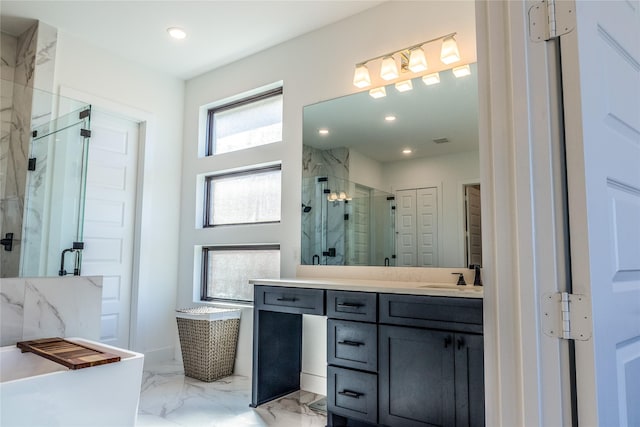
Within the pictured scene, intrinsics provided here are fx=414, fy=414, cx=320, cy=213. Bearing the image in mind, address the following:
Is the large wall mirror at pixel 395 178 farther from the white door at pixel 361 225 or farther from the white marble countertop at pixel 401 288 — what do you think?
the white marble countertop at pixel 401 288

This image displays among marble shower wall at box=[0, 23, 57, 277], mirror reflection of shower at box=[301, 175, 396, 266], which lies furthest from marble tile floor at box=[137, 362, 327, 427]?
marble shower wall at box=[0, 23, 57, 277]

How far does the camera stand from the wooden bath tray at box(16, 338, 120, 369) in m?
1.63

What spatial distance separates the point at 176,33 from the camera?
133 inches

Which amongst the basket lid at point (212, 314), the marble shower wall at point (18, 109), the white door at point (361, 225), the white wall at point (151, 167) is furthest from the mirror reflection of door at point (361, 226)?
the marble shower wall at point (18, 109)

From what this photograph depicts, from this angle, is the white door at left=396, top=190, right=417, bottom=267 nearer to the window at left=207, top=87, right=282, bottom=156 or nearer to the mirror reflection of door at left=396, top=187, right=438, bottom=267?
the mirror reflection of door at left=396, top=187, right=438, bottom=267

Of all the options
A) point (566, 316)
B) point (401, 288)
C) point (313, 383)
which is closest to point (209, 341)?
point (313, 383)

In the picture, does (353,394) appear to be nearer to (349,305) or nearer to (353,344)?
(353,344)

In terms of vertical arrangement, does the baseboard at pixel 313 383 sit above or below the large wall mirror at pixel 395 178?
below

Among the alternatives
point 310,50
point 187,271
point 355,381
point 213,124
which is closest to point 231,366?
point 187,271

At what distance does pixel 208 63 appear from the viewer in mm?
3930

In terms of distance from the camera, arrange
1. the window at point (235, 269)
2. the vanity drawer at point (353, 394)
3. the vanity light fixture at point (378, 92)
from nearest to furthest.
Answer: the vanity drawer at point (353, 394)
the vanity light fixture at point (378, 92)
the window at point (235, 269)

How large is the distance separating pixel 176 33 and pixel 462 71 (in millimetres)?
2292

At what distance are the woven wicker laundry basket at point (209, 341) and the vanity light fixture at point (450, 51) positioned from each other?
8.25 ft

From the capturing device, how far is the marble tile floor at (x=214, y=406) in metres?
2.50
